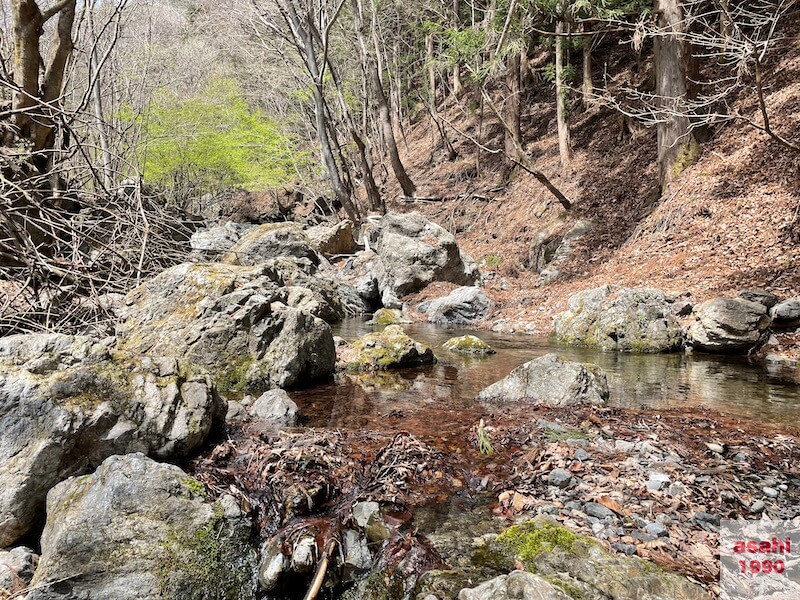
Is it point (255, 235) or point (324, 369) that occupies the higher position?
point (255, 235)

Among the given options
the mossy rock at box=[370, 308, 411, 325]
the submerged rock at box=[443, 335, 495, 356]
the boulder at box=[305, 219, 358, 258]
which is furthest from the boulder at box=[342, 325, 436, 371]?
the boulder at box=[305, 219, 358, 258]

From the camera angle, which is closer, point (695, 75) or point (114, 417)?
point (114, 417)

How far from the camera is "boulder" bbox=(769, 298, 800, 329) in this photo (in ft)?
24.8

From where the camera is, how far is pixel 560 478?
3.44 meters

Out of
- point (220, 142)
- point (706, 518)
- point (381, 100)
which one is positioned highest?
point (381, 100)

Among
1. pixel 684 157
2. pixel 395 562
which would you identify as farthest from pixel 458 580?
pixel 684 157

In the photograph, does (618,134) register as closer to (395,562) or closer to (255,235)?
(255,235)

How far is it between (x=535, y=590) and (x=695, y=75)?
14012mm

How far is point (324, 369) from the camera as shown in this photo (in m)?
6.44

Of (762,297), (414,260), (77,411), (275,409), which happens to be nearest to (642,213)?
(762,297)

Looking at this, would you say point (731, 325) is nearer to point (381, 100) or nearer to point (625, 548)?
point (625, 548)

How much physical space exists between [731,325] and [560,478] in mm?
Result: 6019

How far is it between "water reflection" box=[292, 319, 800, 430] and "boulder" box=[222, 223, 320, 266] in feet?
28.5

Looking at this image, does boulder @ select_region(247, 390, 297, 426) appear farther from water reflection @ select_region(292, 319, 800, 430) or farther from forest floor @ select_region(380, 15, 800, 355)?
forest floor @ select_region(380, 15, 800, 355)
